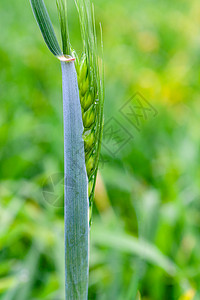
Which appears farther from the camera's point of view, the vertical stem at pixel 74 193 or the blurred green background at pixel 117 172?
the blurred green background at pixel 117 172

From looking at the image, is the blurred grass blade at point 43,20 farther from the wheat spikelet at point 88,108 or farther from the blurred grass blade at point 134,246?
the blurred grass blade at point 134,246

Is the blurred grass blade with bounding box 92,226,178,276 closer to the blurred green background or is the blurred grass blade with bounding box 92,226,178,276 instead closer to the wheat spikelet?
the blurred green background

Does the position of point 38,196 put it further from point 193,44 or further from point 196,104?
point 193,44

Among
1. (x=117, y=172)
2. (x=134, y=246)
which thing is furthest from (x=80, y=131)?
(x=117, y=172)

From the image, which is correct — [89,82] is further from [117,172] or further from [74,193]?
[117,172]

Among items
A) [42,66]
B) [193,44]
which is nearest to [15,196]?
[42,66]

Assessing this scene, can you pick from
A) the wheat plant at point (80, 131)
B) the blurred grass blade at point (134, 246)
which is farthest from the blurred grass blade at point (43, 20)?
the blurred grass blade at point (134, 246)

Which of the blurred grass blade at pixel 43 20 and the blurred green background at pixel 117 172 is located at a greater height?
the blurred grass blade at pixel 43 20
